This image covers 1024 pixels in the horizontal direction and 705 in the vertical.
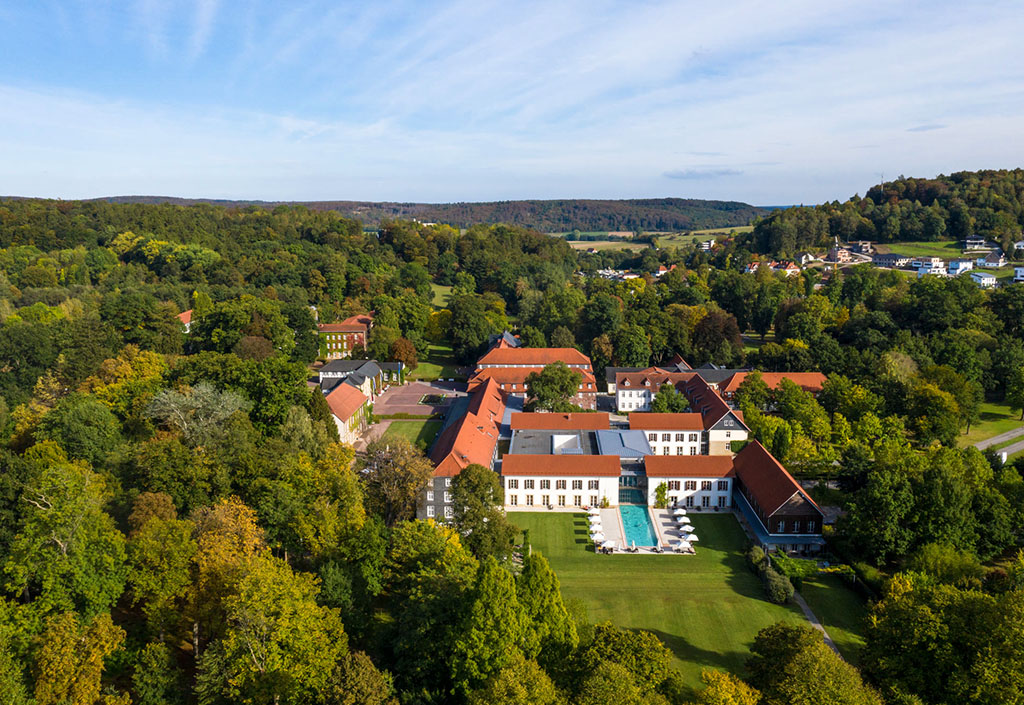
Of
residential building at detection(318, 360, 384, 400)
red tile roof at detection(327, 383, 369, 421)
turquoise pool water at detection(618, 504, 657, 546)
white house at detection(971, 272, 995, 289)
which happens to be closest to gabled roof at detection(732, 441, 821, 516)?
turquoise pool water at detection(618, 504, 657, 546)

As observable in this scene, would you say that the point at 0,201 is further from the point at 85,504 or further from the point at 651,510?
the point at 651,510

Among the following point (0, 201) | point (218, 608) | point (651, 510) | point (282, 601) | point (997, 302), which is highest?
point (0, 201)

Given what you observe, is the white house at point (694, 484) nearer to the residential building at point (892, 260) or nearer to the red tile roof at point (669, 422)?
the red tile roof at point (669, 422)

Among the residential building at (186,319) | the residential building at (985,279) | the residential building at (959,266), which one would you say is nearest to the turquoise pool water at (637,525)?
the residential building at (186,319)

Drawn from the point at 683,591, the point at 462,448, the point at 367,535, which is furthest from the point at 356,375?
the point at 683,591

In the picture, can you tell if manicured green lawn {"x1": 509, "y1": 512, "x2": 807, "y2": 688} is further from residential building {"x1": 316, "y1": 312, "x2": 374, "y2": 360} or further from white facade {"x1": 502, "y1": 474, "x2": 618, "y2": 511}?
residential building {"x1": 316, "y1": 312, "x2": 374, "y2": 360}

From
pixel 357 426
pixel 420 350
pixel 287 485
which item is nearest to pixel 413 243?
pixel 420 350

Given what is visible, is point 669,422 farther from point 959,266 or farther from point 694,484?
point 959,266
